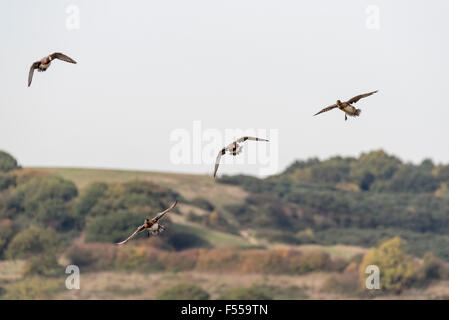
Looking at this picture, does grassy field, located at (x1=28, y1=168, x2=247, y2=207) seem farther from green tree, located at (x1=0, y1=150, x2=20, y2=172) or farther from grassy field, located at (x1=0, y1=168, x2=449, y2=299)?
grassy field, located at (x1=0, y1=168, x2=449, y2=299)

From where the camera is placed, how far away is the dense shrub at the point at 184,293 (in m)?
122

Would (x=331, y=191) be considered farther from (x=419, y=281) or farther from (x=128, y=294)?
(x=128, y=294)

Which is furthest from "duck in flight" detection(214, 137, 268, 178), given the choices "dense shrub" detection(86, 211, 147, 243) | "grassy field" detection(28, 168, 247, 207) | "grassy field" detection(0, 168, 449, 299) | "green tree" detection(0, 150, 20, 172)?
"green tree" detection(0, 150, 20, 172)

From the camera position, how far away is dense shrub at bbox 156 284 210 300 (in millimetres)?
121562

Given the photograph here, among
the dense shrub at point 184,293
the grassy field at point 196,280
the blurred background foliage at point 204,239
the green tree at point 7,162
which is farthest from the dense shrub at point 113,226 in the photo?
the green tree at point 7,162

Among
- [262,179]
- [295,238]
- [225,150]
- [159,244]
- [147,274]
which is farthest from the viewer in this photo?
[262,179]

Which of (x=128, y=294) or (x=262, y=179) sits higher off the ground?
(x=262, y=179)

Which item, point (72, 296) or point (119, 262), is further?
point (119, 262)

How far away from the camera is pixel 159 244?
462ft

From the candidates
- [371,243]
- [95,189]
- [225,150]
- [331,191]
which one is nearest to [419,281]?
[371,243]

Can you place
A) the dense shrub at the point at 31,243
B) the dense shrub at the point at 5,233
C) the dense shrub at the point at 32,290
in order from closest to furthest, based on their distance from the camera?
the dense shrub at the point at 32,290, the dense shrub at the point at 31,243, the dense shrub at the point at 5,233

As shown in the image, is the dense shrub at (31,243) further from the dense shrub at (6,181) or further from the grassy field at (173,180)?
the grassy field at (173,180)

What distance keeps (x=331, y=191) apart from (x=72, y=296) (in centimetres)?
8532

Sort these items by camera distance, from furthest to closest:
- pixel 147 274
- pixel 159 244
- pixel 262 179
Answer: pixel 262 179 < pixel 159 244 < pixel 147 274
